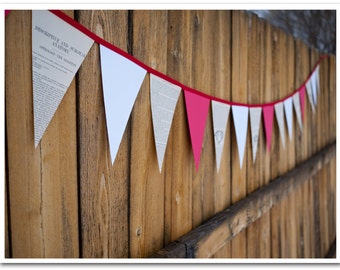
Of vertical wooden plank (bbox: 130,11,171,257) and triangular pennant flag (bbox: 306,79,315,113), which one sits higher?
triangular pennant flag (bbox: 306,79,315,113)

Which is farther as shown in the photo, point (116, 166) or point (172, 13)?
point (172, 13)

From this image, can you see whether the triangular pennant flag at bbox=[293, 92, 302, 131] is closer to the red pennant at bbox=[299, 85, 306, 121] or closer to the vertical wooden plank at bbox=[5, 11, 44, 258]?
the red pennant at bbox=[299, 85, 306, 121]

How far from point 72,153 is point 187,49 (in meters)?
0.44

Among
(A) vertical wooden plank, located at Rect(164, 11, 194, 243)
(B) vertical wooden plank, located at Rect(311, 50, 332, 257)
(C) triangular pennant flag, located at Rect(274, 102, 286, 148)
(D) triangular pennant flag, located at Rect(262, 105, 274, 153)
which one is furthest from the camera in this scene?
(B) vertical wooden plank, located at Rect(311, 50, 332, 257)

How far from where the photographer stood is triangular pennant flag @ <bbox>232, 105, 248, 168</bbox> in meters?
1.06

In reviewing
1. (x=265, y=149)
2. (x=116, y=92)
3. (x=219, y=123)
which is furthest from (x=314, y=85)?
(x=116, y=92)

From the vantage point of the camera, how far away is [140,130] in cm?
76

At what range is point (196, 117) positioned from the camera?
0.89m

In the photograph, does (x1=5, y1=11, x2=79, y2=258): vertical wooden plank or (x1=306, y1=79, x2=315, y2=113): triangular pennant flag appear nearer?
(x1=5, y1=11, x2=79, y2=258): vertical wooden plank

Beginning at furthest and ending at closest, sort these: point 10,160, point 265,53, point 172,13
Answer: point 265,53 → point 172,13 → point 10,160

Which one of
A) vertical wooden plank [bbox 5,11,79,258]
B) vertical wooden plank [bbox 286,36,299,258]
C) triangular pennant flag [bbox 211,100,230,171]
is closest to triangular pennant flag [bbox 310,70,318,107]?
vertical wooden plank [bbox 286,36,299,258]

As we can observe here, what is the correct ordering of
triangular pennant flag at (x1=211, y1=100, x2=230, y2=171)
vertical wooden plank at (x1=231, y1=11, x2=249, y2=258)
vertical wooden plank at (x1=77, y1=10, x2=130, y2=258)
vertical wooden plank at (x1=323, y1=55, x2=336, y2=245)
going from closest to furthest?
vertical wooden plank at (x1=77, y1=10, x2=130, y2=258), triangular pennant flag at (x1=211, y1=100, x2=230, y2=171), vertical wooden plank at (x1=231, y1=11, x2=249, y2=258), vertical wooden plank at (x1=323, y1=55, x2=336, y2=245)

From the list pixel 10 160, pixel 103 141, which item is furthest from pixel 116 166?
pixel 10 160

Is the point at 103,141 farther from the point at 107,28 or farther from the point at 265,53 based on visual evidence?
the point at 265,53
